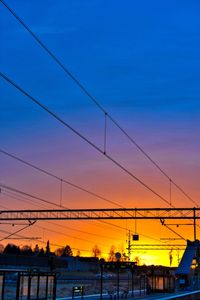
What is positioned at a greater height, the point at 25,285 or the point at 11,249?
the point at 11,249

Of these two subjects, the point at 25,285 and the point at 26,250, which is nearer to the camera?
the point at 25,285

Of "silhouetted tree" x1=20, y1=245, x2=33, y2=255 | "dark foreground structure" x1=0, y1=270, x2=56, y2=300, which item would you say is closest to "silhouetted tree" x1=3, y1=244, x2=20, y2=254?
"silhouetted tree" x1=20, y1=245, x2=33, y2=255

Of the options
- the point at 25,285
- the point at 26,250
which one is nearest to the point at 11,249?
the point at 26,250

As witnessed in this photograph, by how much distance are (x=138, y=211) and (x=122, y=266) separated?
1748 centimetres

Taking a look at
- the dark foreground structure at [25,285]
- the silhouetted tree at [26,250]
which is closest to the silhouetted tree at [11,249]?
the silhouetted tree at [26,250]

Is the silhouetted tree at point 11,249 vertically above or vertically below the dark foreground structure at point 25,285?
above

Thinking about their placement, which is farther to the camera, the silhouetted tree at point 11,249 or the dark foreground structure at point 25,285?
the silhouetted tree at point 11,249

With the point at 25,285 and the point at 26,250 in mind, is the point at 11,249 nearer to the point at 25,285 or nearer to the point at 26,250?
the point at 26,250

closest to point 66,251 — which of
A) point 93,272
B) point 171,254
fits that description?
point 93,272

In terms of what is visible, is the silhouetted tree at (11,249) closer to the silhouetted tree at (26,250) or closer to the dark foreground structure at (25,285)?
the silhouetted tree at (26,250)

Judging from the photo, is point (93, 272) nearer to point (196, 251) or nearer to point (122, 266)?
point (196, 251)

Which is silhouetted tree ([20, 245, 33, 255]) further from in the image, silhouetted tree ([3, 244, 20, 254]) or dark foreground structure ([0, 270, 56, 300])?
dark foreground structure ([0, 270, 56, 300])

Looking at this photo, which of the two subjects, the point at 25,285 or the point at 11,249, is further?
→ the point at 11,249

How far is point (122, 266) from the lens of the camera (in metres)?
43.8
